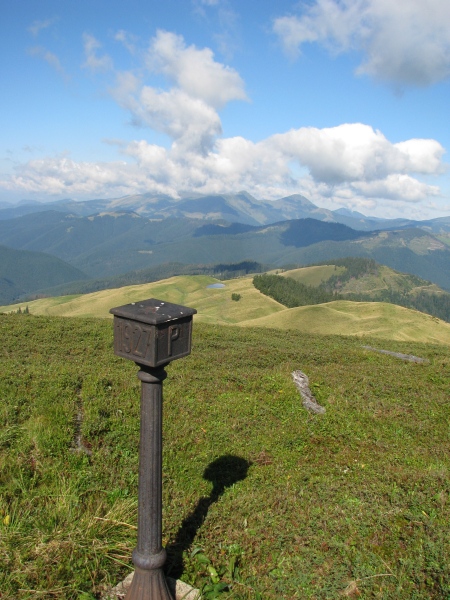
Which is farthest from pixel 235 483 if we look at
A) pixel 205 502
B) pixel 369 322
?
pixel 369 322

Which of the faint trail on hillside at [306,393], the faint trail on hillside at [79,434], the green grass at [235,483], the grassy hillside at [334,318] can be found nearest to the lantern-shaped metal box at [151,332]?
the green grass at [235,483]

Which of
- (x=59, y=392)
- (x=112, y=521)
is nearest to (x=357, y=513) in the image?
(x=112, y=521)

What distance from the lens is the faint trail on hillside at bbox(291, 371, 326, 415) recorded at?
12.3 meters

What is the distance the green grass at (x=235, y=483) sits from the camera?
552 centimetres

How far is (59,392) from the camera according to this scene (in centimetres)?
1048

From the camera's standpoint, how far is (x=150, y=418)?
472 centimetres

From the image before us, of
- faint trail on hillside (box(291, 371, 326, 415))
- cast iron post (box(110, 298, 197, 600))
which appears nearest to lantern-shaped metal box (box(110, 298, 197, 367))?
cast iron post (box(110, 298, 197, 600))

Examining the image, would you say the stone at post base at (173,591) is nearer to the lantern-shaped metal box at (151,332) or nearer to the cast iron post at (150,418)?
the cast iron post at (150,418)

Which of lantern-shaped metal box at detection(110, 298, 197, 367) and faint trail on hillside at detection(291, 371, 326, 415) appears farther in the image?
faint trail on hillside at detection(291, 371, 326, 415)

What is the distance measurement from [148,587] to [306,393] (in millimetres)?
9321

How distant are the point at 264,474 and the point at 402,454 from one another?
4.22 metres

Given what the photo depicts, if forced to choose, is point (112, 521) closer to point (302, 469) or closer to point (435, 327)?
point (302, 469)

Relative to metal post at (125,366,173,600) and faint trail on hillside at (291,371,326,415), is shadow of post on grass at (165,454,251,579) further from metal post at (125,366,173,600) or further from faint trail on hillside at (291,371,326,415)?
faint trail on hillside at (291,371,326,415)

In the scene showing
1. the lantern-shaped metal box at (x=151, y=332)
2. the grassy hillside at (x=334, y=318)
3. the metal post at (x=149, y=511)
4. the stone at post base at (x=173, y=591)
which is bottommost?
the grassy hillside at (x=334, y=318)
